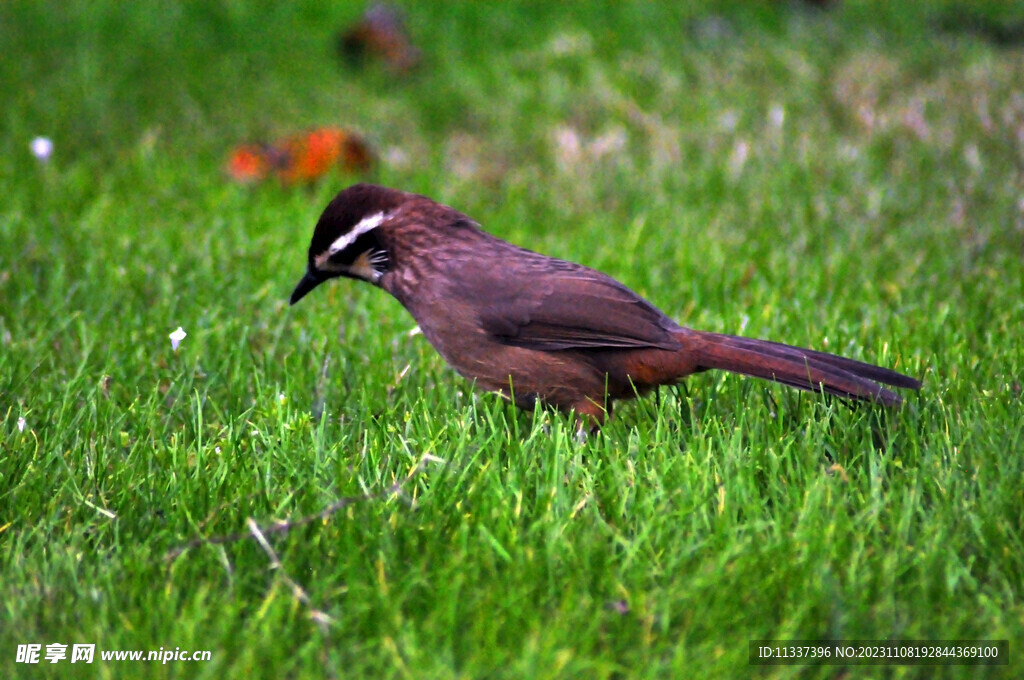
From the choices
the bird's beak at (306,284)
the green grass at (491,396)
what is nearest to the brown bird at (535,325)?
the green grass at (491,396)

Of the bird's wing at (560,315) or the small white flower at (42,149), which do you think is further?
the small white flower at (42,149)

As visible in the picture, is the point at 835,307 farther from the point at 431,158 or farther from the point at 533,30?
the point at 533,30

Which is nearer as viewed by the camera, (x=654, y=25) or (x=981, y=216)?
(x=981, y=216)

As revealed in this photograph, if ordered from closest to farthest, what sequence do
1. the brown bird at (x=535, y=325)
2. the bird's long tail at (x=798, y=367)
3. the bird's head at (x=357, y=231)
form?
the bird's long tail at (x=798, y=367) → the brown bird at (x=535, y=325) → the bird's head at (x=357, y=231)

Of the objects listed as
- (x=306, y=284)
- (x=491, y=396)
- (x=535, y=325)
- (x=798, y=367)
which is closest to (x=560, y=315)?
(x=535, y=325)

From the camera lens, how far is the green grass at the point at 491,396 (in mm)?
2783

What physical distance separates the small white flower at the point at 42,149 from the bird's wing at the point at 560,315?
396 centimetres

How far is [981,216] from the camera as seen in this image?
263 inches

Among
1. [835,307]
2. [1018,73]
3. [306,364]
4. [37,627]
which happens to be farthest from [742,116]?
[37,627]

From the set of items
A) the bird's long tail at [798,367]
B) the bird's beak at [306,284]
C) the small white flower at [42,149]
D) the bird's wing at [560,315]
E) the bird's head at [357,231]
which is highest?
the small white flower at [42,149]

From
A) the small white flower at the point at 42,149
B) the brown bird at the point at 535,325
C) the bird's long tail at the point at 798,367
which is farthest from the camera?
the small white flower at the point at 42,149

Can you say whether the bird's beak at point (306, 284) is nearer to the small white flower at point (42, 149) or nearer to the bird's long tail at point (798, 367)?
the bird's long tail at point (798, 367)

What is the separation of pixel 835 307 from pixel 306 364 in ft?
8.62

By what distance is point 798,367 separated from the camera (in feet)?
12.7
